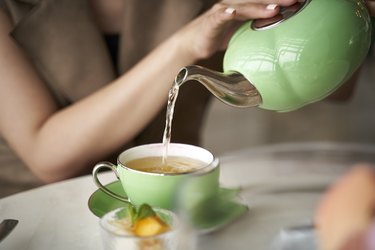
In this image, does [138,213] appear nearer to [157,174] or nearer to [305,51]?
[157,174]

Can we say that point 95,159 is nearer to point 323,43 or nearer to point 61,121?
point 61,121

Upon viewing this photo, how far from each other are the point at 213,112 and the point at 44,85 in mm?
1699

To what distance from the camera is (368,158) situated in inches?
16.4

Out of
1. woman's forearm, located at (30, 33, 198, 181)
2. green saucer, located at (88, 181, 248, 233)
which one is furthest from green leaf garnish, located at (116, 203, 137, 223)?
woman's forearm, located at (30, 33, 198, 181)

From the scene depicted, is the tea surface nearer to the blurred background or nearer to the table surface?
the table surface

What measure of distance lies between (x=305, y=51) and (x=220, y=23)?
0.44 ft

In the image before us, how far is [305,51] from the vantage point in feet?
2.23

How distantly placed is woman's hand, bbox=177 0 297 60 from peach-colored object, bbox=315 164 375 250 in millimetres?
381

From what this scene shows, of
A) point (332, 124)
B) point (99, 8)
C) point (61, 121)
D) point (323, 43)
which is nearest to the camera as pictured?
point (323, 43)

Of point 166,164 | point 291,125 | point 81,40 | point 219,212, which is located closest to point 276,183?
point 219,212

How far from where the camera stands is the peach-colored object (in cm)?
33

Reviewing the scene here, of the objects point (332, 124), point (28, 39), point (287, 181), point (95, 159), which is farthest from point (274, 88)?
point (332, 124)

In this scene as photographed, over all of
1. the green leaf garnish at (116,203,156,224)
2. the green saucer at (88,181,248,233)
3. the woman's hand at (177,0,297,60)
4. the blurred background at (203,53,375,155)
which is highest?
the woman's hand at (177,0,297,60)

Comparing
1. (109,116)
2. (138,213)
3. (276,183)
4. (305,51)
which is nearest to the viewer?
(276,183)
